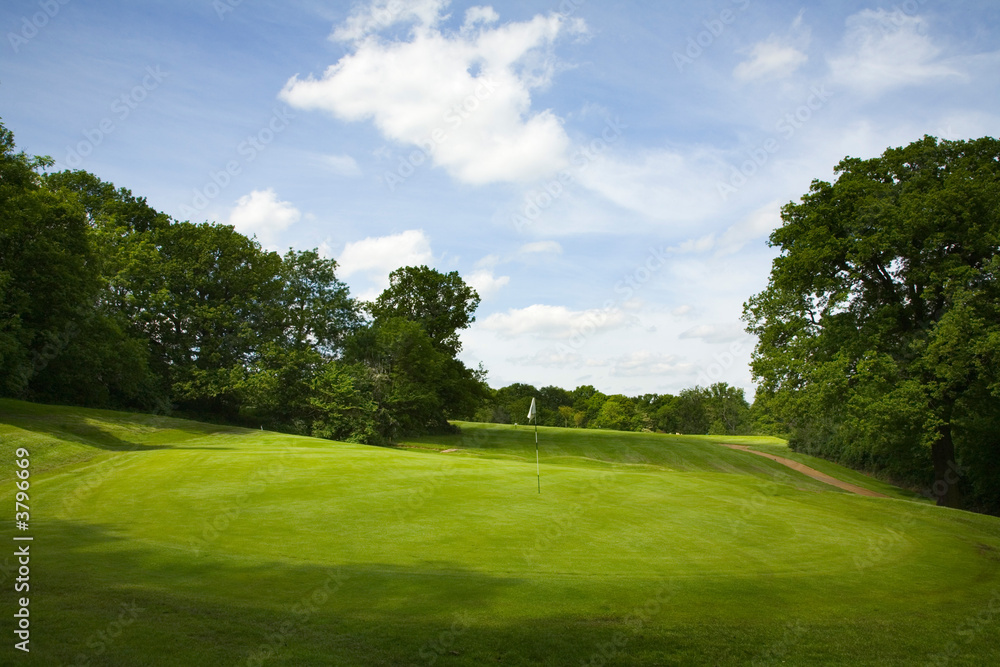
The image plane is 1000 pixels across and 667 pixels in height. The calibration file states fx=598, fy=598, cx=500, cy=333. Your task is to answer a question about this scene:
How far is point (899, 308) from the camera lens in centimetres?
2569

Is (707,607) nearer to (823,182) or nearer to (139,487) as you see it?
(139,487)

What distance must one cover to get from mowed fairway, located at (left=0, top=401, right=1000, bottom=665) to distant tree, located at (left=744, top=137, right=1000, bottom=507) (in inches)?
230

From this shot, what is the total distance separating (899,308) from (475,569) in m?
24.0

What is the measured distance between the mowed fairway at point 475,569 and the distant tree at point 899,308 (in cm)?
584

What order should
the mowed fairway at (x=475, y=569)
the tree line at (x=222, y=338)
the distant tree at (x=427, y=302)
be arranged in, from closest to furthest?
the mowed fairway at (x=475, y=569) → the tree line at (x=222, y=338) → the distant tree at (x=427, y=302)

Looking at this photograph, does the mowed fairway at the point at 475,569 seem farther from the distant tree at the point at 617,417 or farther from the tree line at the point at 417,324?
the distant tree at the point at 617,417

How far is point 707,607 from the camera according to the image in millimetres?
8703

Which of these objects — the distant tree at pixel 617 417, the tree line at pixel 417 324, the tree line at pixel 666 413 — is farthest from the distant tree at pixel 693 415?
the tree line at pixel 417 324

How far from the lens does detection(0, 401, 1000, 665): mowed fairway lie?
22.3 feet

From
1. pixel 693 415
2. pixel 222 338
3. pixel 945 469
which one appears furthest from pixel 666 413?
pixel 945 469

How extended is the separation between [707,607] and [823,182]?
25.7m

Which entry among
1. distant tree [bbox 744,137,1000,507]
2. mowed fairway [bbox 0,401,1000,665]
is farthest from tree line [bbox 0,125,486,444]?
distant tree [bbox 744,137,1000,507]

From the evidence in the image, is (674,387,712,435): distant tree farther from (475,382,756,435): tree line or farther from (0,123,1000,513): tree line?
(0,123,1000,513): tree line

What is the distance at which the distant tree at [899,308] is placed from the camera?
918 inches
